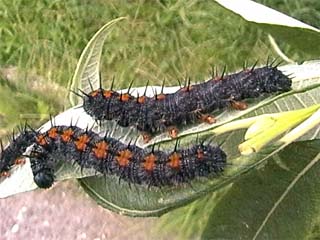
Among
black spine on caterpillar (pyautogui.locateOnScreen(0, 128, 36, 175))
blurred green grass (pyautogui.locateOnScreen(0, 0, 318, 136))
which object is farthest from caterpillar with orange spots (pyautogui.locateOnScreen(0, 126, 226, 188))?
blurred green grass (pyautogui.locateOnScreen(0, 0, 318, 136))

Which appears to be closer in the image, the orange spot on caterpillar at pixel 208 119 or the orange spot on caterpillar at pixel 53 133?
the orange spot on caterpillar at pixel 208 119

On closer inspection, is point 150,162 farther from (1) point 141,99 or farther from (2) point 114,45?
(2) point 114,45

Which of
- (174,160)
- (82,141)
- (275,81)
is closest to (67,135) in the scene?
(82,141)

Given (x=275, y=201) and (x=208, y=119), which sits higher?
(x=208, y=119)

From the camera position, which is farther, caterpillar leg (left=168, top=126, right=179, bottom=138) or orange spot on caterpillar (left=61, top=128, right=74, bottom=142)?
orange spot on caterpillar (left=61, top=128, right=74, bottom=142)

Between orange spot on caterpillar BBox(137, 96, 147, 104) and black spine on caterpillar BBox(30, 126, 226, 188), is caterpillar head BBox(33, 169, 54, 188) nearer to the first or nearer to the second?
black spine on caterpillar BBox(30, 126, 226, 188)

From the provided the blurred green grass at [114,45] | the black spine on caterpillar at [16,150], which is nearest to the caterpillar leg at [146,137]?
the black spine on caterpillar at [16,150]

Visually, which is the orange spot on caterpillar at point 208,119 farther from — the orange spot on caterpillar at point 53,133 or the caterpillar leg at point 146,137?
the orange spot on caterpillar at point 53,133

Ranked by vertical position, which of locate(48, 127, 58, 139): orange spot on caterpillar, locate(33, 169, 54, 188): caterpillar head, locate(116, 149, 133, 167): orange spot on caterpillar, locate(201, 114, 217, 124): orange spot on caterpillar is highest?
locate(201, 114, 217, 124): orange spot on caterpillar
